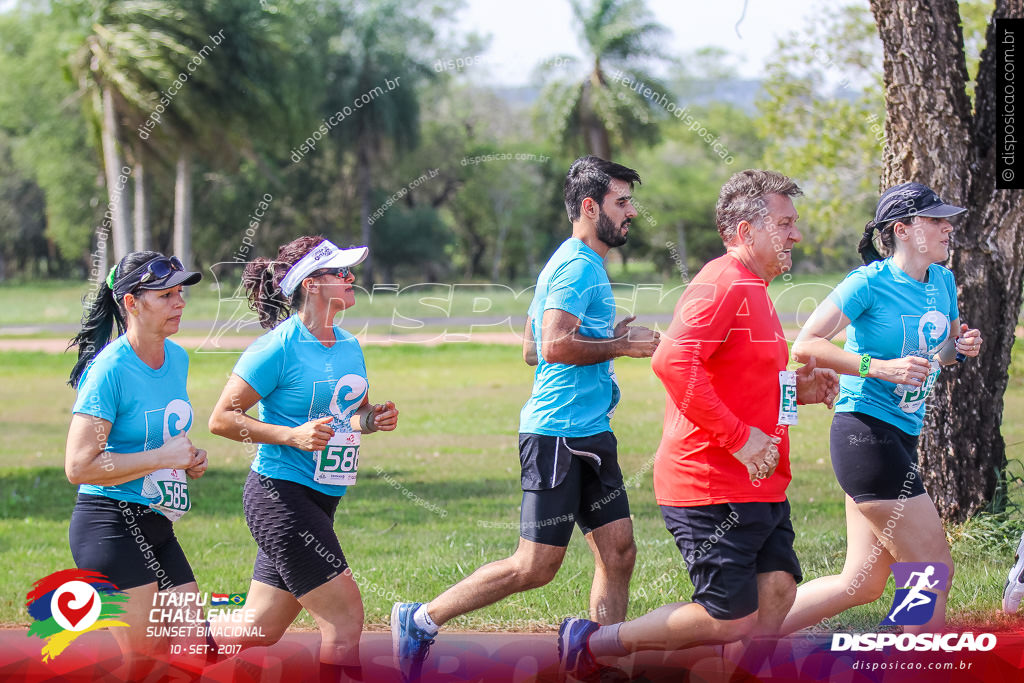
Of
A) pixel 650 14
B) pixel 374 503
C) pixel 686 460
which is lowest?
pixel 374 503

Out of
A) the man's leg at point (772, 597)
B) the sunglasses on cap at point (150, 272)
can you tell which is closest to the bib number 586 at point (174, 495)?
the sunglasses on cap at point (150, 272)

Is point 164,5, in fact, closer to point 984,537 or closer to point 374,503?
point 374,503

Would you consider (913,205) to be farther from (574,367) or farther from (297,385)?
(297,385)

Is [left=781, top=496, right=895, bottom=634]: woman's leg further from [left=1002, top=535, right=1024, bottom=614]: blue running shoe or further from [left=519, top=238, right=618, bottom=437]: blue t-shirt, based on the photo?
[left=519, top=238, right=618, bottom=437]: blue t-shirt

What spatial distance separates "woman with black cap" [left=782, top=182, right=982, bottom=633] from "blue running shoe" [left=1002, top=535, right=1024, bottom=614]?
86 cm

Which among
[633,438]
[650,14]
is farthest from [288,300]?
[650,14]

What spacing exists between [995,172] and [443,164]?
1673 inches

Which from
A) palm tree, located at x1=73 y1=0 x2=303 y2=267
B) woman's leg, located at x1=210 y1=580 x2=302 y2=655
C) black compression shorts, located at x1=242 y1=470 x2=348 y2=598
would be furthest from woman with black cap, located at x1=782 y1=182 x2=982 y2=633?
palm tree, located at x1=73 y1=0 x2=303 y2=267

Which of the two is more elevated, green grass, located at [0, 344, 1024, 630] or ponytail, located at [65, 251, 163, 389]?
ponytail, located at [65, 251, 163, 389]

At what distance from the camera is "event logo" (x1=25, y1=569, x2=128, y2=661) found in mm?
3836

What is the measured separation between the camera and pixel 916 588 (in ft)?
14.4

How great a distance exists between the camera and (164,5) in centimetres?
2342

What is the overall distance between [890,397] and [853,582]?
81cm

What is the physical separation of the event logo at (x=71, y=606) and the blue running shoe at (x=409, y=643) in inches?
44.3
